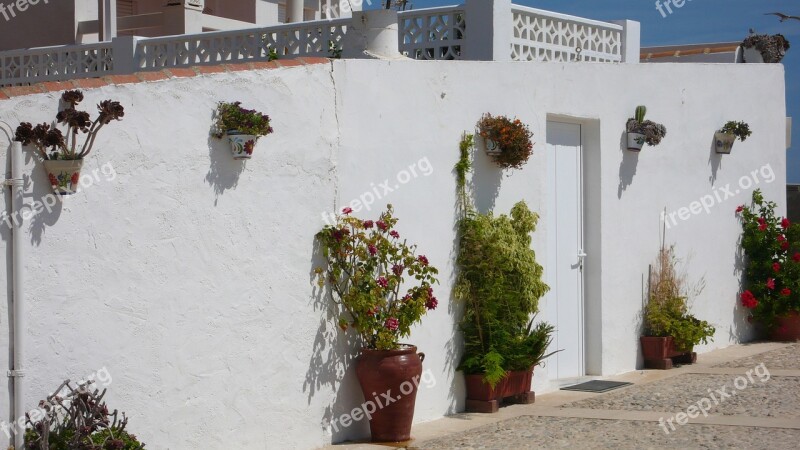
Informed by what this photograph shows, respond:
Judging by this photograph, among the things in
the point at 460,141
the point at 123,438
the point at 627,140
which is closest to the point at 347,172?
the point at 460,141

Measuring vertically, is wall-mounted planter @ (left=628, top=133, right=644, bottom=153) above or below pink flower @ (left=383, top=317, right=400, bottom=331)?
above

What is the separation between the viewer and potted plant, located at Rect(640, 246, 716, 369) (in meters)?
12.2

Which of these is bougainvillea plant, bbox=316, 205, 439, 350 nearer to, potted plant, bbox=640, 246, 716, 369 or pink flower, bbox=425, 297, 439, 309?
pink flower, bbox=425, 297, 439, 309

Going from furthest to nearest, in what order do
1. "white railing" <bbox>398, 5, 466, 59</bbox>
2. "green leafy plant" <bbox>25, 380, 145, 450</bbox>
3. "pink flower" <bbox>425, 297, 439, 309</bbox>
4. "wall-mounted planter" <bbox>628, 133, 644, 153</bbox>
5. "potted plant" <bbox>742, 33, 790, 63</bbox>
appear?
1. "potted plant" <bbox>742, 33, 790, 63</bbox>
2. "wall-mounted planter" <bbox>628, 133, 644, 153</bbox>
3. "white railing" <bbox>398, 5, 466, 59</bbox>
4. "pink flower" <bbox>425, 297, 439, 309</bbox>
5. "green leafy plant" <bbox>25, 380, 145, 450</bbox>

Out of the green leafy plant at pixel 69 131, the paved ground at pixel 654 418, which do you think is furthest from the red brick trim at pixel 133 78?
the paved ground at pixel 654 418

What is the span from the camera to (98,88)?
664cm

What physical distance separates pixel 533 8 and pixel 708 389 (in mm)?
4383

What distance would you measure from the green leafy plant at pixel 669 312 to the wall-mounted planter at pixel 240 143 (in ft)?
21.2

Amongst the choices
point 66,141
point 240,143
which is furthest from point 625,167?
point 66,141

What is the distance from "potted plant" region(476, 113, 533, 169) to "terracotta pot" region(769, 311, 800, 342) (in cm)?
613

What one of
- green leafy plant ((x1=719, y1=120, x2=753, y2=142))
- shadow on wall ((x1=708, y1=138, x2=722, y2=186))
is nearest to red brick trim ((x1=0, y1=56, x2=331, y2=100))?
shadow on wall ((x1=708, y1=138, x2=722, y2=186))

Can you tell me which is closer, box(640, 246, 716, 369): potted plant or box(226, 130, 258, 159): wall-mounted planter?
box(226, 130, 258, 159): wall-mounted planter

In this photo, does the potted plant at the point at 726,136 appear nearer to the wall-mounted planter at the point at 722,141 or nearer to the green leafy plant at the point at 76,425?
the wall-mounted planter at the point at 722,141

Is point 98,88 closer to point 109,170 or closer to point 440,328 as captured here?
point 109,170
